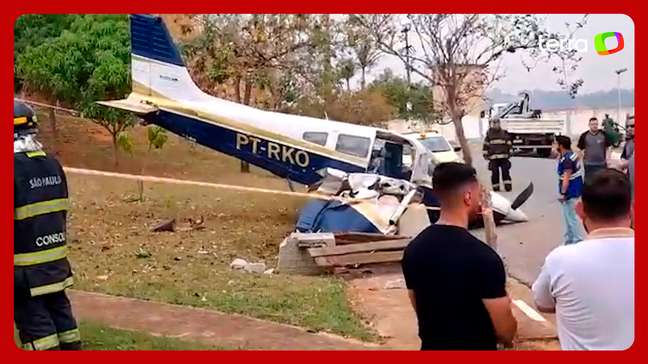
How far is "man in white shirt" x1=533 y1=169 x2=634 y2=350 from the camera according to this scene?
2.53m

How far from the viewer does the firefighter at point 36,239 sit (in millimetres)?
3855

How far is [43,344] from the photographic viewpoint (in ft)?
13.0

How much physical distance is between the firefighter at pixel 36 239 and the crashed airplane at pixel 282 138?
15.3 ft

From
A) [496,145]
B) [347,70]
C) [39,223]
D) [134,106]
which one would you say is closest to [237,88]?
[134,106]

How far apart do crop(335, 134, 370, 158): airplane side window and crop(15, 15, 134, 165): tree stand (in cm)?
256

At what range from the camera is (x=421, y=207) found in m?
8.24

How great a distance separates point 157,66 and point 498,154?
3.91 meters

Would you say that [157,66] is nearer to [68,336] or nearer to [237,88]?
[237,88]

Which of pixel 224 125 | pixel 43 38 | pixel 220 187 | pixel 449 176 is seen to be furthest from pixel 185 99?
pixel 449 176

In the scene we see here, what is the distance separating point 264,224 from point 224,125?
139 cm

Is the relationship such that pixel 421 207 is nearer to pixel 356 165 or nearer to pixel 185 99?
pixel 356 165

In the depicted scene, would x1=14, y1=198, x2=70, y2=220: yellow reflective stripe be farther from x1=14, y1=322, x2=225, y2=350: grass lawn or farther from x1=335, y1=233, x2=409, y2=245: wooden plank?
x1=335, y1=233, x2=409, y2=245: wooden plank

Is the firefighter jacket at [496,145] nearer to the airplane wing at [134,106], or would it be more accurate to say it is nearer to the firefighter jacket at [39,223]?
the airplane wing at [134,106]

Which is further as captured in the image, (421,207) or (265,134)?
(265,134)
